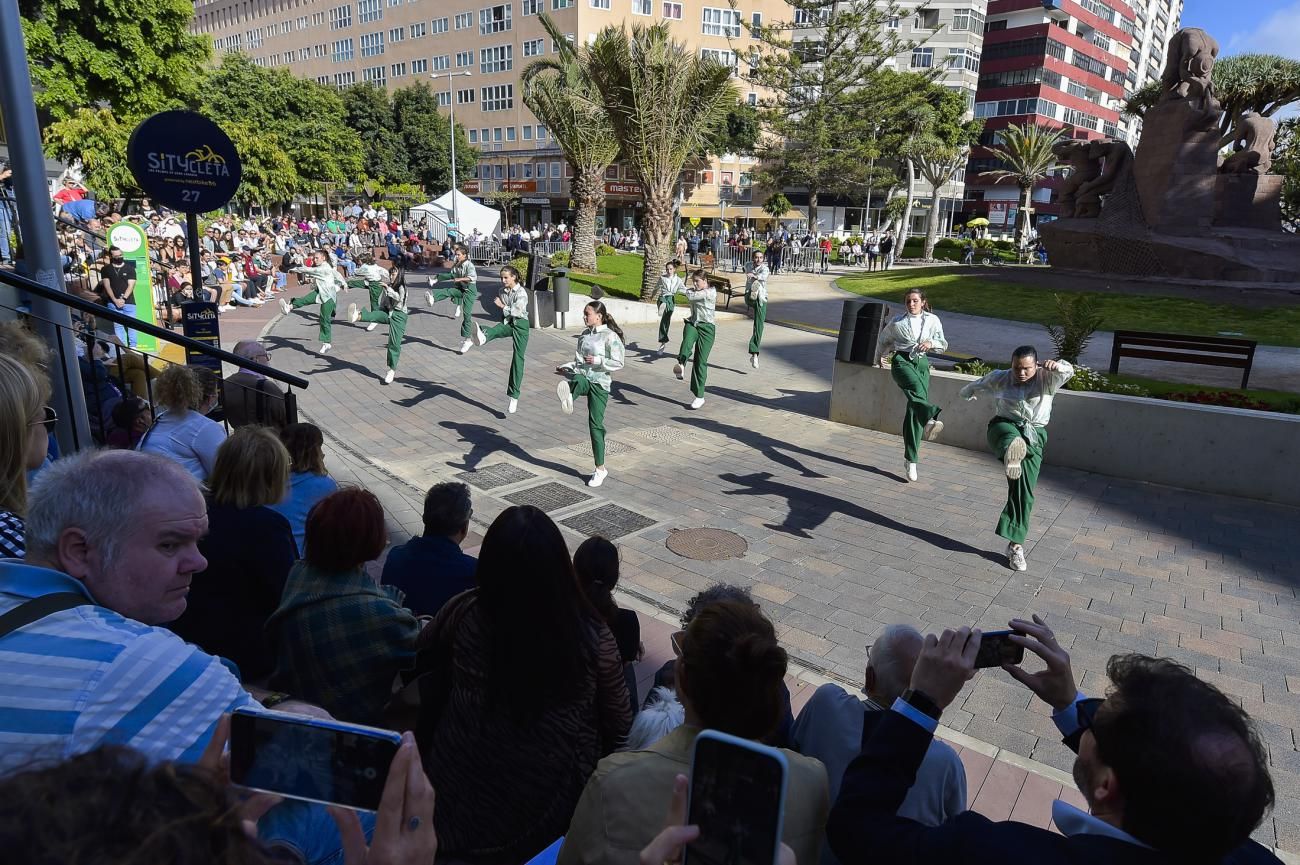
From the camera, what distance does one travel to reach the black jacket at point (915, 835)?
1544mm

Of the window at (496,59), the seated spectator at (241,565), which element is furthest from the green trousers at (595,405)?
the window at (496,59)

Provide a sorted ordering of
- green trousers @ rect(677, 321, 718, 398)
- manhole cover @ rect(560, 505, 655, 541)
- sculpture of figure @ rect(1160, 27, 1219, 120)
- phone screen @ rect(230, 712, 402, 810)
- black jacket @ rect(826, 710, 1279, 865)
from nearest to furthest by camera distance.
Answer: phone screen @ rect(230, 712, 402, 810) < black jacket @ rect(826, 710, 1279, 865) < manhole cover @ rect(560, 505, 655, 541) < green trousers @ rect(677, 321, 718, 398) < sculpture of figure @ rect(1160, 27, 1219, 120)

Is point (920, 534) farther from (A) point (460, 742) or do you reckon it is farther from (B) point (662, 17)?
(B) point (662, 17)

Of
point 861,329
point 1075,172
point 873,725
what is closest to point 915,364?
point 861,329

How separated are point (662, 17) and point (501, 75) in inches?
536

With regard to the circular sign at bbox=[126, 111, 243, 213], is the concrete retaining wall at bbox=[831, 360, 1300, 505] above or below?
below

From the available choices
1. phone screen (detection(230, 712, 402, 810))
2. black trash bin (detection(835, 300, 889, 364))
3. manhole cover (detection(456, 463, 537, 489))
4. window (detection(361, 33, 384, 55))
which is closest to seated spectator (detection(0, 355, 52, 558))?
phone screen (detection(230, 712, 402, 810))

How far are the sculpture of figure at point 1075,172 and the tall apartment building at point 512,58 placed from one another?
30.5m

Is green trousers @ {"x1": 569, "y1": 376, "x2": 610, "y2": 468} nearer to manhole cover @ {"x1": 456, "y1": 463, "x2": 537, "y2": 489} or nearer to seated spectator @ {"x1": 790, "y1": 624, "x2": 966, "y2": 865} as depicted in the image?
manhole cover @ {"x1": 456, "y1": 463, "x2": 537, "y2": 489}

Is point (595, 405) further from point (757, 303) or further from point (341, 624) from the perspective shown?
point (757, 303)

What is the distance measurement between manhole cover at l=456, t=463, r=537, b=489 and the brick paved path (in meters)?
0.04

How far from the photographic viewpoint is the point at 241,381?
715 cm

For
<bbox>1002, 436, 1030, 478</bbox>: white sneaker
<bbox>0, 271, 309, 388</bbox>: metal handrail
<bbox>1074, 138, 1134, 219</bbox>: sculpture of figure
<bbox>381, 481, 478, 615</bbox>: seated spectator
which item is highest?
<bbox>1074, 138, 1134, 219</bbox>: sculpture of figure

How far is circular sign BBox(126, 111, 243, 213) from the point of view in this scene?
596 centimetres
